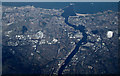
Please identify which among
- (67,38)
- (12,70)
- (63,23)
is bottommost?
(12,70)

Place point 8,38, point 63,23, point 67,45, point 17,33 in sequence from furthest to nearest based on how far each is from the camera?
point 63,23 < point 17,33 < point 8,38 < point 67,45

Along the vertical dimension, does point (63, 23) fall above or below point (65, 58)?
above

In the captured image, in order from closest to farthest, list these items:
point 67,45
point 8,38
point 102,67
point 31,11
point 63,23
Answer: point 102,67
point 67,45
point 8,38
point 63,23
point 31,11

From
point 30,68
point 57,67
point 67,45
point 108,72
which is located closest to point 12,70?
point 30,68

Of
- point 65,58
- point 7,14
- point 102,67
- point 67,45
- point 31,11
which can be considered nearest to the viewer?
point 102,67

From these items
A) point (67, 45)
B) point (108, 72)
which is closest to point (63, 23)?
Answer: point (67, 45)

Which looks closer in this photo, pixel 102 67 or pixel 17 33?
pixel 102 67

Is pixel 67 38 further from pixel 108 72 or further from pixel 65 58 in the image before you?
pixel 108 72

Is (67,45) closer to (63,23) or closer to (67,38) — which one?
(67,38)

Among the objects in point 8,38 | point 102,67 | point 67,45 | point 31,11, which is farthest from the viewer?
point 31,11
